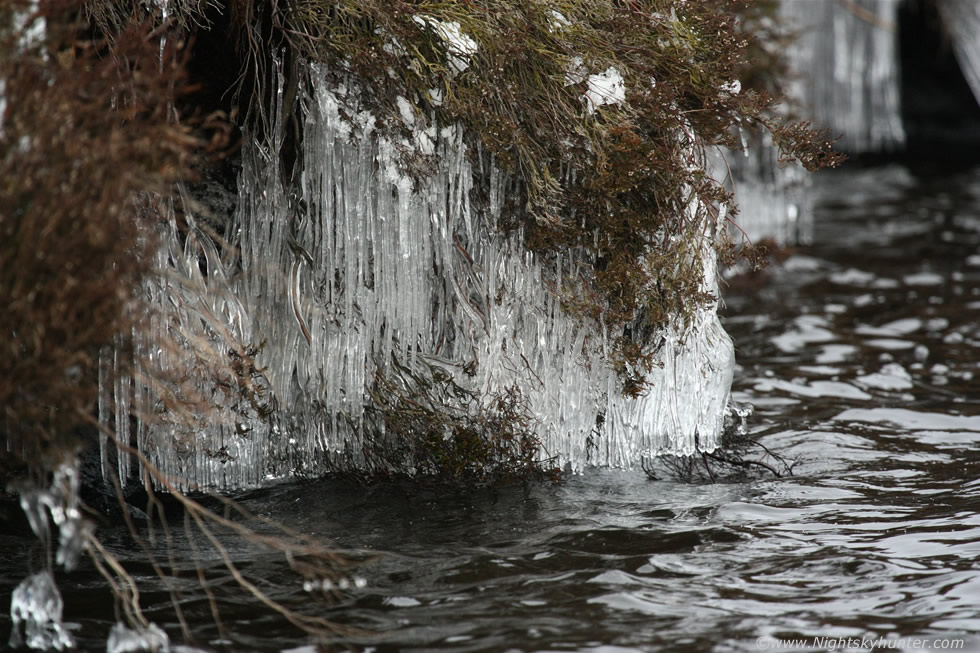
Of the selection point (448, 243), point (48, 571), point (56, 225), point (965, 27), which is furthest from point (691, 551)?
point (965, 27)

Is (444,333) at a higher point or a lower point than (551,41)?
lower

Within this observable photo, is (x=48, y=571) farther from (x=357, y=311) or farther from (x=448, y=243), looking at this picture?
(x=448, y=243)

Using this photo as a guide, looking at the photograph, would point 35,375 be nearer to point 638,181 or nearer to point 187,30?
point 187,30

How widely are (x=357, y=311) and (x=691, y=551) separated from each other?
1.78 metres

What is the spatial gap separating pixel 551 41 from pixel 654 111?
0.54 m

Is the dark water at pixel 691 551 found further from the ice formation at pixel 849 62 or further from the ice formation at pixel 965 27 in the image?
the ice formation at pixel 965 27

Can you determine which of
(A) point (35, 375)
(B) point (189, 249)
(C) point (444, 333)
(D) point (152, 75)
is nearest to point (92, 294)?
(A) point (35, 375)

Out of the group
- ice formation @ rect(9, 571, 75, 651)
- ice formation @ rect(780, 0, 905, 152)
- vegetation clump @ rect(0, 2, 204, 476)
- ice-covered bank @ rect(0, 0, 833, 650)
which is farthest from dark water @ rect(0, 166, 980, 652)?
ice formation @ rect(780, 0, 905, 152)

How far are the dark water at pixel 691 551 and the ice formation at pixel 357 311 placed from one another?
34cm

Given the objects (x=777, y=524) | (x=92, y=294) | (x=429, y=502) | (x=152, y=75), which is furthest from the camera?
(x=429, y=502)

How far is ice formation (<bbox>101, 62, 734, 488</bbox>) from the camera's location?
4.61 meters

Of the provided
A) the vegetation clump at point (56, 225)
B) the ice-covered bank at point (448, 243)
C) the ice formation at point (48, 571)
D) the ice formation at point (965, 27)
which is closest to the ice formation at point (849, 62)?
the ice formation at point (965, 27)

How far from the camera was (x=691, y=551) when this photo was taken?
4180 mm

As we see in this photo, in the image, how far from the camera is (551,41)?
456cm
